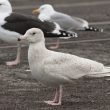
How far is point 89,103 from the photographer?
8039mm

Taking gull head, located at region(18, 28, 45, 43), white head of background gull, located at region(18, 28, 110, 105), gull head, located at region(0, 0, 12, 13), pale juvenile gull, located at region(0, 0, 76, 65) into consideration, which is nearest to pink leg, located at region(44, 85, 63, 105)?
white head of background gull, located at region(18, 28, 110, 105)

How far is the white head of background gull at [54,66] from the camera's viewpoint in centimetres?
772

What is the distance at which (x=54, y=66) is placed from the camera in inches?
307

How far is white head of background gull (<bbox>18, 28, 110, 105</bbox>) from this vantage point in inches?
304

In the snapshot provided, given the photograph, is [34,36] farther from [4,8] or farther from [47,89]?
[4,8]

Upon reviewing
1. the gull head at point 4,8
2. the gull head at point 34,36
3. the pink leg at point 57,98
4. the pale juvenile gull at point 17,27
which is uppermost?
the gull head at point 4,8

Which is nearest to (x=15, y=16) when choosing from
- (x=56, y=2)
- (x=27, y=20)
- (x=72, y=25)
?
(x=27, y=20)

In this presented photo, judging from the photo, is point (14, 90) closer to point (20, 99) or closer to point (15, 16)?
point (20, 99)

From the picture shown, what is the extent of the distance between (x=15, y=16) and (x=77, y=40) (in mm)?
2837

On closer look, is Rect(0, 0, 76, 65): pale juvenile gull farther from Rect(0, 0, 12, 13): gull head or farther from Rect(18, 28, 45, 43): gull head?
Rect(18, 28, 45, 43): gull head

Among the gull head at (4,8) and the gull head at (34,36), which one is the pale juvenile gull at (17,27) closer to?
the gull head at (4,8)

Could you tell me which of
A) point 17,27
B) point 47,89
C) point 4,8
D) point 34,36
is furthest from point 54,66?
point 4,8

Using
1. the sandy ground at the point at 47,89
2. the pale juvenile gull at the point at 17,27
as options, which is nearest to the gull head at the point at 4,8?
the pale juvenile gull at the point at 17,27

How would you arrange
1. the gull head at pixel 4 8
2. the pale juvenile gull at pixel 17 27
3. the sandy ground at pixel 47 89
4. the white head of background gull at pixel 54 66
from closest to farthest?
1. the white head of background gull at pixel 54 66
2. the sandy ground at pixel 47 89
3. the pale juvenile gull at pixel 17 27
4. the gull head at pixel 4 8
